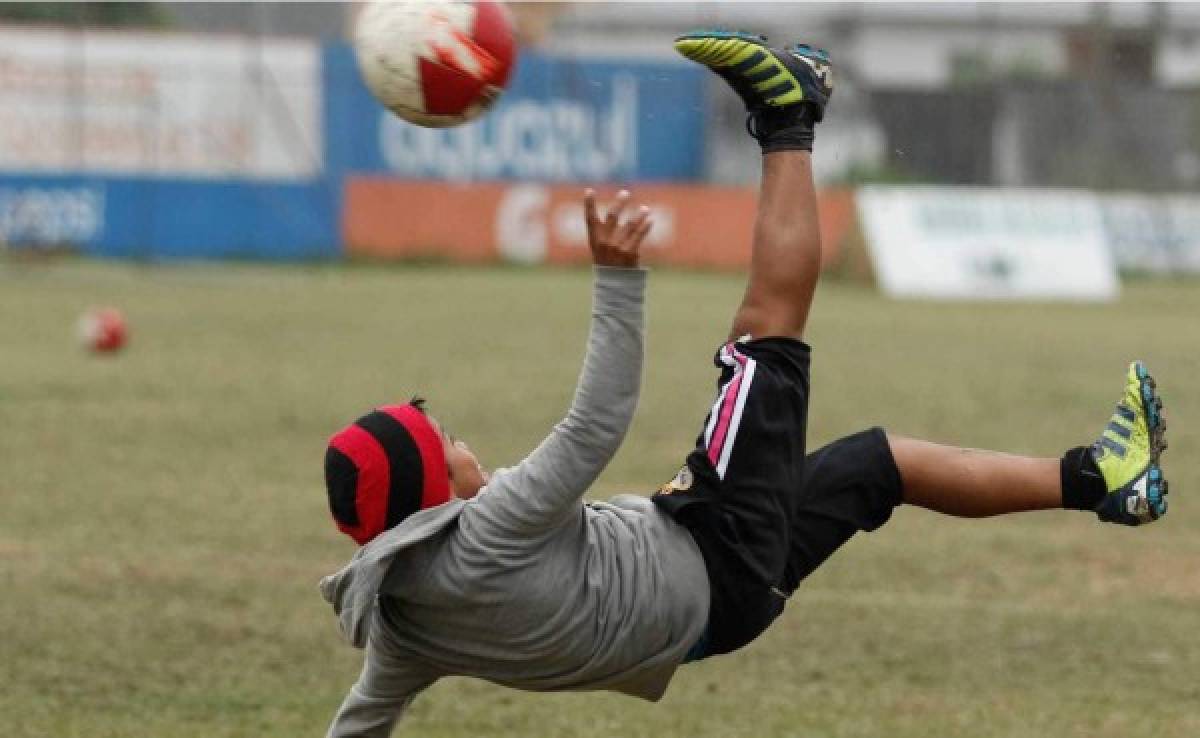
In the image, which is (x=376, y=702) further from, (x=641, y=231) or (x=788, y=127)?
(x=788, y=127)

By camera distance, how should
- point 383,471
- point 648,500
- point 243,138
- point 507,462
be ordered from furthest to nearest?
point 243,138, point 507,462, point 648,500, point 383,471

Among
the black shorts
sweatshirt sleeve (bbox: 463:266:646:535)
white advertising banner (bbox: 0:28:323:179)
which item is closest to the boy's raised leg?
the black shorts

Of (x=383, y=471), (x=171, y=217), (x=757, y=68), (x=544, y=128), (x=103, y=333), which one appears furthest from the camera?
(x=544, y=128)

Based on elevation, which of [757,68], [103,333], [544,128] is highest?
[757,68]

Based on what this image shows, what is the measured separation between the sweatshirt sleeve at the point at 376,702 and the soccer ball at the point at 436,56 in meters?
1.37

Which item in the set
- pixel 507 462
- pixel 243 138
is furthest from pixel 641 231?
pixel 243 138

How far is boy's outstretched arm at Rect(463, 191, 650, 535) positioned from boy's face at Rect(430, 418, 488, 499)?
268 mm

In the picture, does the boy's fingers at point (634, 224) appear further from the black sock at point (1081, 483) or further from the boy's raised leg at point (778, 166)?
the black sock at point (1081, 483)

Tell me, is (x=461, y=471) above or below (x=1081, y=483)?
above

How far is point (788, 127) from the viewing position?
209 inches

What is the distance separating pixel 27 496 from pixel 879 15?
37987 mm

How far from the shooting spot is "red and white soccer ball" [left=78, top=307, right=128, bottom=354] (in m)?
17.4

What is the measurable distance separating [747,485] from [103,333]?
13255mm

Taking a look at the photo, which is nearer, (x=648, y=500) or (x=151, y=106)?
(x=648, y=500)
